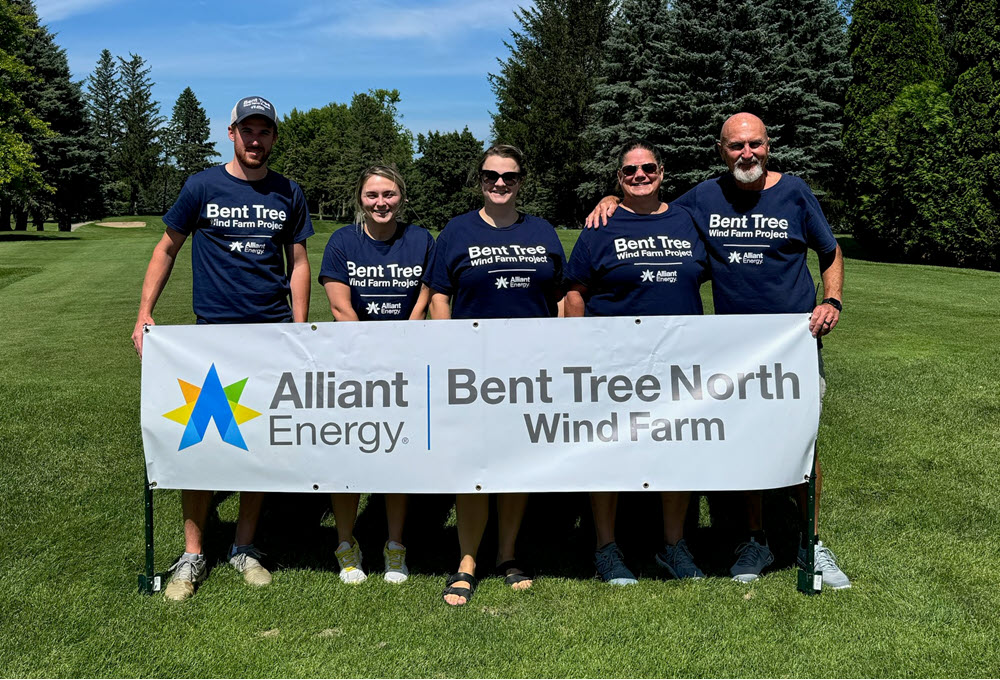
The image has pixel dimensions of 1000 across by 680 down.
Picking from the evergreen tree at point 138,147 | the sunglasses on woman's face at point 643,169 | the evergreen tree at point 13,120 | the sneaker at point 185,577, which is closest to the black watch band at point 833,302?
the sunglasses on woman's face at point 643,169

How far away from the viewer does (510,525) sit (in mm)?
4422

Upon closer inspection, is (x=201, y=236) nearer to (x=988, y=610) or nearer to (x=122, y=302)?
(x=988, y=610)

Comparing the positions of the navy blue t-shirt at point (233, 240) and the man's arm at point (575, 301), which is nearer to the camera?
the navy blue t-shirt at point (233, 240)

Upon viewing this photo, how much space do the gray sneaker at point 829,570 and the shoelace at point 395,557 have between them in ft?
6.95

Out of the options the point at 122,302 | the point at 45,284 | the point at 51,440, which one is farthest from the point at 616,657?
the point at 45,284

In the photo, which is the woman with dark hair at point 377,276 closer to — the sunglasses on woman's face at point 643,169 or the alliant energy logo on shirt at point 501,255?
the alliant energy logo on shirt at point 501,255

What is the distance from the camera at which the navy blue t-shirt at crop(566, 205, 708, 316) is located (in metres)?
4.20

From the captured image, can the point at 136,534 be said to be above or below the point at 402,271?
below

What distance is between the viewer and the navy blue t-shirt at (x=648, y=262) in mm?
4199

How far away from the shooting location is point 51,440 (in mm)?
6617

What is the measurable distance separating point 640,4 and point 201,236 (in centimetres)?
4100

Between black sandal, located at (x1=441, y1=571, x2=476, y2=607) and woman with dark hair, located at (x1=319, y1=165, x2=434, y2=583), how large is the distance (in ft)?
0.99

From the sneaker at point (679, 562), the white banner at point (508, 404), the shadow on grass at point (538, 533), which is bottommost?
the shadow on grass at point (538, 533)

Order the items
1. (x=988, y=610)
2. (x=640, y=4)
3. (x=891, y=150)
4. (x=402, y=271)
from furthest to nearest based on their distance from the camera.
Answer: (x=640, y=4)
(x=891, y=150)
(x=402, y=271)
(x=988, y=610)
